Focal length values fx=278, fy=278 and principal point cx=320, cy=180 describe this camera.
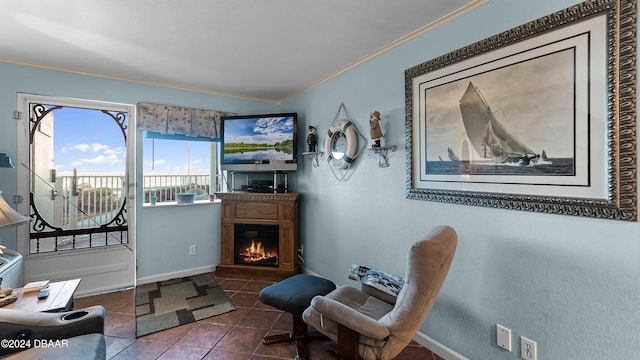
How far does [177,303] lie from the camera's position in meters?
2.78

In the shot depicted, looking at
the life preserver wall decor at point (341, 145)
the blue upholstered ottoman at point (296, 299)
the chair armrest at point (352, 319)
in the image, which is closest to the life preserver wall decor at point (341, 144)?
the life preserver wall decor at point (341, 145)

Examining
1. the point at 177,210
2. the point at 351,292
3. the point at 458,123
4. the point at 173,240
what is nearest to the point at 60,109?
the point at 177,210

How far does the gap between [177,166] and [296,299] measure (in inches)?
101

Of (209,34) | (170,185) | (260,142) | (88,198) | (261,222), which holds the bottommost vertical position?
(261,222)

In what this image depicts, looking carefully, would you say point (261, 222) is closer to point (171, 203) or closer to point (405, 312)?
point (171, 203)

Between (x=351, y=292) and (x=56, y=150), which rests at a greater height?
(x=56, y=150)

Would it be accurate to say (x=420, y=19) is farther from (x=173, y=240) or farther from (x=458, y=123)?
(x=173, y=240)

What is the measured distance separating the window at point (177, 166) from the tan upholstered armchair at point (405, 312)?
281 cm

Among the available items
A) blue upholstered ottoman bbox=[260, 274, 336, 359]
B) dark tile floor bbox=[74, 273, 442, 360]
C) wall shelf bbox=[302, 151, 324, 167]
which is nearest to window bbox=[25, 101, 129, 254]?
dark tile floor bbox=[74, 273, 442, 360]

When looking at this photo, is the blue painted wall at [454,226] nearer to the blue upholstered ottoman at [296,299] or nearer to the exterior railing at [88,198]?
the exterior railing at [88,198]

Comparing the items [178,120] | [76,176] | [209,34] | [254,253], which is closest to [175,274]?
[254,253]

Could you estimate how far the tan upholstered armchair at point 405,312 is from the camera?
1.32 m

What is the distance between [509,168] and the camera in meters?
1.55

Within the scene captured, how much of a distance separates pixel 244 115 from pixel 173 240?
1808 mm
